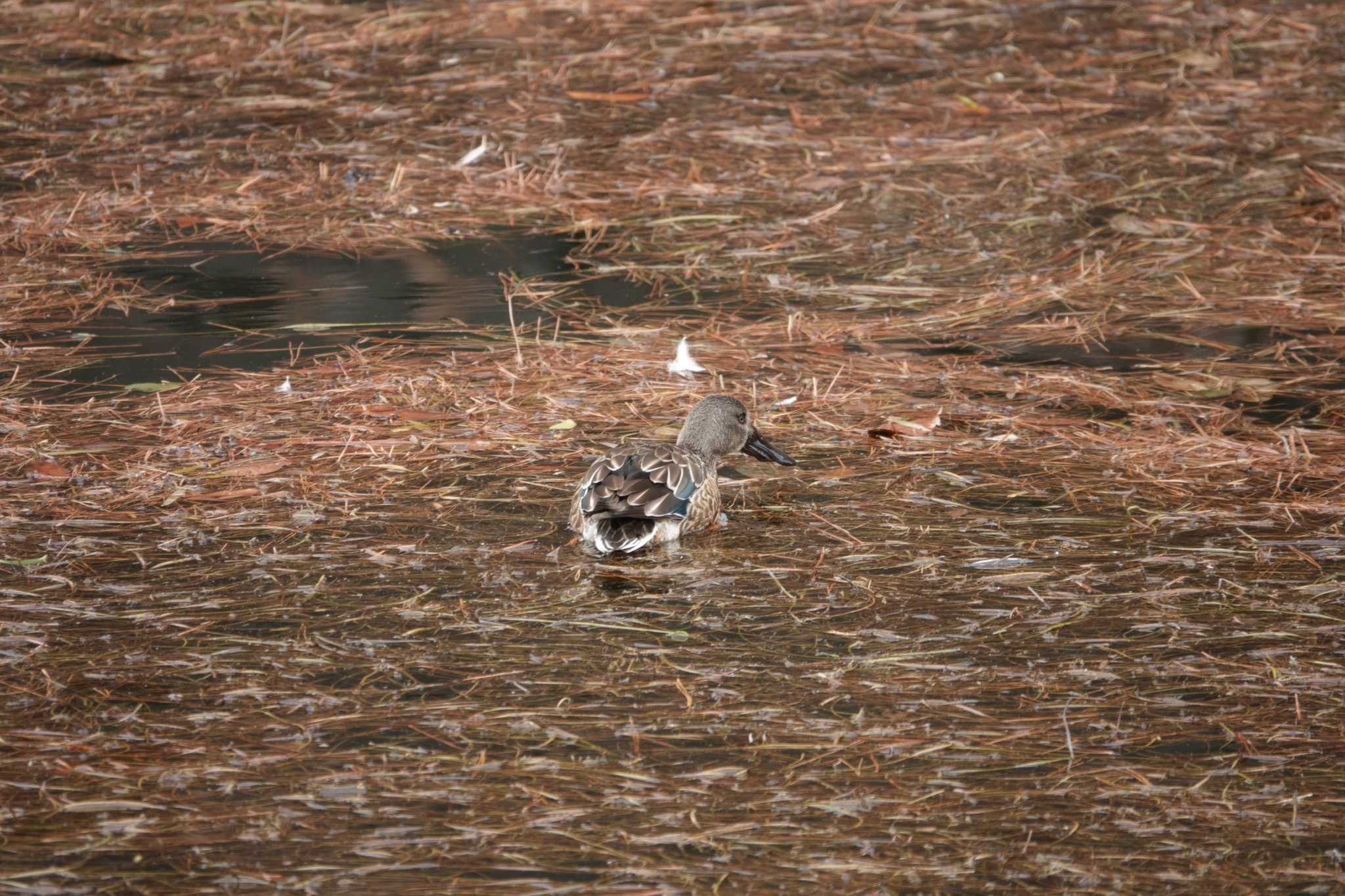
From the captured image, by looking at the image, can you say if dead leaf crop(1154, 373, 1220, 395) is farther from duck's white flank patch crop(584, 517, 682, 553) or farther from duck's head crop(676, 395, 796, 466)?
duck's white flank patch crop(584, 517, 682, 553)

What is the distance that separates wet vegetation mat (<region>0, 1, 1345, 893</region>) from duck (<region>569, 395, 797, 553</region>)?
102 millimetres

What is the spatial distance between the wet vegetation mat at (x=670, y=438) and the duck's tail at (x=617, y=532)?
8 centimetres

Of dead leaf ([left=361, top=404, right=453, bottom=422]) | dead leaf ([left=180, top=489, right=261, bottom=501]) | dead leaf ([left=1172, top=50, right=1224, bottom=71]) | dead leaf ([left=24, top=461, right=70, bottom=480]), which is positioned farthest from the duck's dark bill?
dead leaf ([left=1172, top=50, right=1224, bottom=71])

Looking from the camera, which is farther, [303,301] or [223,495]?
[303,301]

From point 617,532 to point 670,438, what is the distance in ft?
3.31

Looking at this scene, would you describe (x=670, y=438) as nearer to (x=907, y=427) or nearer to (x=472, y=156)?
(x=907, y=427)

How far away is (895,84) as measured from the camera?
10.6 m

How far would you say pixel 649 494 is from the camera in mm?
5156

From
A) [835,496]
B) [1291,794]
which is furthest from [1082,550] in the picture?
[1291,794]

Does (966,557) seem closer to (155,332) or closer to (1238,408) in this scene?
(1238,408)

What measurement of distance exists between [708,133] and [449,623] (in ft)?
18.6

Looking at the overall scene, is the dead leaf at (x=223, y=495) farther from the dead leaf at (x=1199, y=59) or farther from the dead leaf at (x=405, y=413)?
the dead leaf at (x=1199, y=59)

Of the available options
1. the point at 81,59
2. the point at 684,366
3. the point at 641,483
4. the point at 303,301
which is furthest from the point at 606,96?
the point at 641,483

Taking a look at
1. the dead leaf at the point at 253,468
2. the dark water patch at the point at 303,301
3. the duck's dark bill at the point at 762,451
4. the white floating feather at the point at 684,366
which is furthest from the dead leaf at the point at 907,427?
the dead leaf at the point at 253,468
